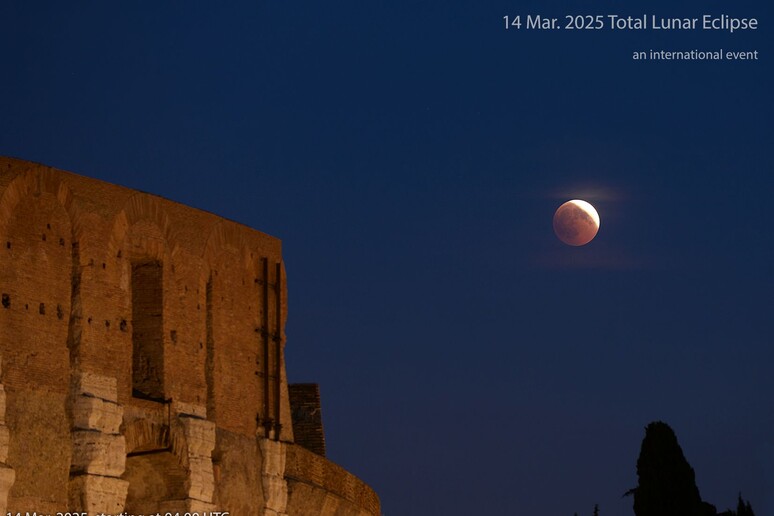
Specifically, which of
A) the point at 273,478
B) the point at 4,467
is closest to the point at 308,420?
the point at 273,478

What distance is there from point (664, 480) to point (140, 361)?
39.0 ft

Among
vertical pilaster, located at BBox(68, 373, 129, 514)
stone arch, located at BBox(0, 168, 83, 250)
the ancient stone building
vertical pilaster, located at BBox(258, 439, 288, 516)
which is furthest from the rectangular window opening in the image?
vertical pilaster, located at BBox(258, 439, 288, 516)

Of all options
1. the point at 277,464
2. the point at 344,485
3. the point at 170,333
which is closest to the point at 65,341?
the point at 170,333

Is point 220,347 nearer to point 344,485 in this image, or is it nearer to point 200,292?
point 200,292

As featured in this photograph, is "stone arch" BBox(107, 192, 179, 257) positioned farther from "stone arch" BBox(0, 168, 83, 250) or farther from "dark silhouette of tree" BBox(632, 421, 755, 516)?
"dark silhouette of tree" BBox(632, 421, 755, 516)

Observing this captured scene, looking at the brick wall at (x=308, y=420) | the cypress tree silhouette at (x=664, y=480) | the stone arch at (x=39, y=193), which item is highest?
the stone arch at (x=39, y=193)

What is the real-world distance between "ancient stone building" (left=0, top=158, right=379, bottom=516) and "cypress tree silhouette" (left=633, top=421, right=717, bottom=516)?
19.3ft

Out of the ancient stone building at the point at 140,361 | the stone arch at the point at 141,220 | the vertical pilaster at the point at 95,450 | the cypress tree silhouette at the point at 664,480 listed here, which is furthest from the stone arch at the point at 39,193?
the cypress tree silhouette at the point at 664,480

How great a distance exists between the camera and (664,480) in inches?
1336

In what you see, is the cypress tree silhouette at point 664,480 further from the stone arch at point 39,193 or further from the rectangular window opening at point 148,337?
the stone arch at point 39,193

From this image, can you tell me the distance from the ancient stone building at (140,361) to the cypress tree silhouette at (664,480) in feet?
19.3

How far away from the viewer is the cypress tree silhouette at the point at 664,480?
33.6 metres

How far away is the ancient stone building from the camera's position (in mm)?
23156

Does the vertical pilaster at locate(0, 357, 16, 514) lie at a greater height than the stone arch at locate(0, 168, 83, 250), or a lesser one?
lesser
